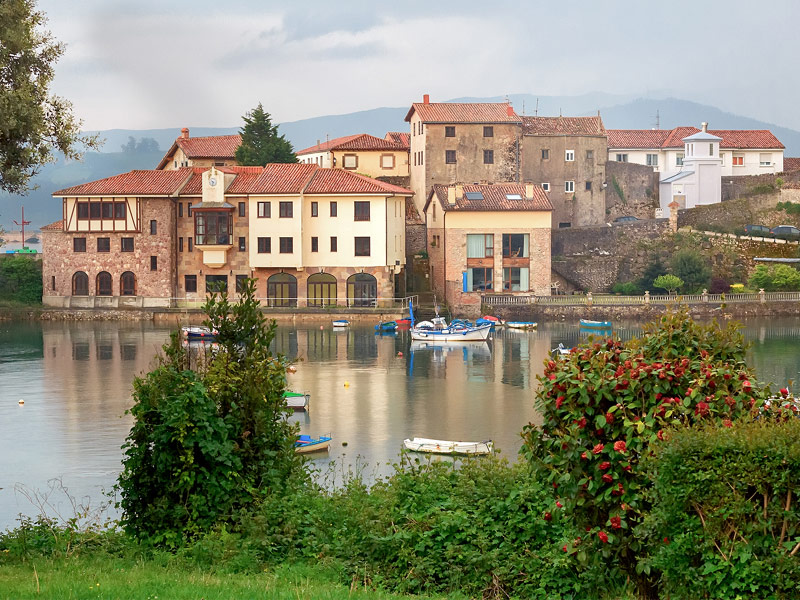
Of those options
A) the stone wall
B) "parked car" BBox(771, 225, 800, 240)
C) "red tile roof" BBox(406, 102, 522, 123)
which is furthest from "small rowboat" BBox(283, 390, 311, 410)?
the stone wall

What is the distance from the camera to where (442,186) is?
201ft

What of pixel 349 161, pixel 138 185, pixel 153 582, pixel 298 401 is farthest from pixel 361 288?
pixel 153 582

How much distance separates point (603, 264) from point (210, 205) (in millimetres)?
22364

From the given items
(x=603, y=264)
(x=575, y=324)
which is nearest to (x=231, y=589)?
(x=575, y=324)

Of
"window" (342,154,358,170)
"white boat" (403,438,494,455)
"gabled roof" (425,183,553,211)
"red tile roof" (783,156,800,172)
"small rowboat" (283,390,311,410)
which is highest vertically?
"red tile roof" (783,156,800,172)

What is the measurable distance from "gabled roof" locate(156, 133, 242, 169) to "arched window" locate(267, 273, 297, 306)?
14.7 metres

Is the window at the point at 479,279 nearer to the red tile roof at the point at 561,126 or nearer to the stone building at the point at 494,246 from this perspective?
the stone building at the point at 494,246

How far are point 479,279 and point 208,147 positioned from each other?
73.6 feet

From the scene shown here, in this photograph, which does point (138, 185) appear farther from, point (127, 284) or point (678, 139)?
point (678, 139)

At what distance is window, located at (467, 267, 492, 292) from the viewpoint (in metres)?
59.0

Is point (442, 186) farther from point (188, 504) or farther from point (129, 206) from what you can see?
point (188, 504)

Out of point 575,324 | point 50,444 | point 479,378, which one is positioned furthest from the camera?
point 575,324

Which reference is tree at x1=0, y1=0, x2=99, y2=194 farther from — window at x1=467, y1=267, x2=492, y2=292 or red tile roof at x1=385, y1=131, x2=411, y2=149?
red tile roof at x1=385, y1=131, x2=411, y2=149

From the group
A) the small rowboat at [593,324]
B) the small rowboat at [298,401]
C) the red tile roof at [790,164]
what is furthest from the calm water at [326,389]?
the red tile roof at [790,164]
